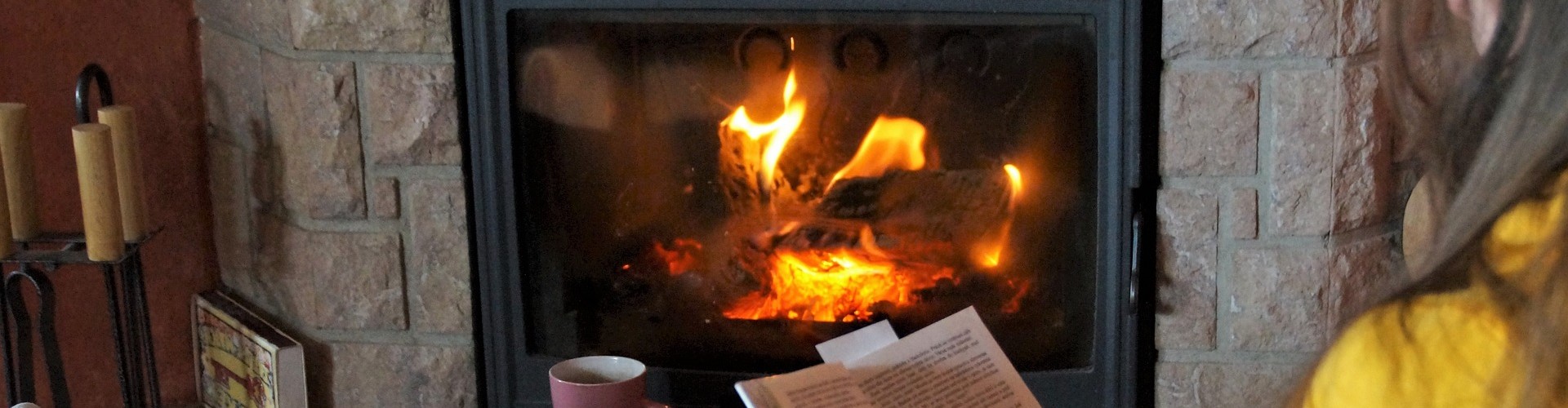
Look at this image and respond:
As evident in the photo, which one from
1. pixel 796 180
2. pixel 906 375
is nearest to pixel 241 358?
pixel 796 180

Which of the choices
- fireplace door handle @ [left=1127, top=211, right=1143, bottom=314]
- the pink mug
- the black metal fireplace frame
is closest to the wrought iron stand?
the black metal fireplace frame

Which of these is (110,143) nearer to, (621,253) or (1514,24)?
(621,253)

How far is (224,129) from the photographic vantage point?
1.79 metres

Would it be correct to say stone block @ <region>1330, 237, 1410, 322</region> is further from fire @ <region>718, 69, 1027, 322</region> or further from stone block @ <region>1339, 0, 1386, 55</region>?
fire @ <region>718, 69, 1027, 322</region>

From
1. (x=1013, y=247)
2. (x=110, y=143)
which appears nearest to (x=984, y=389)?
(x=1013, y=247)

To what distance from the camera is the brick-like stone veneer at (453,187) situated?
4.95ft

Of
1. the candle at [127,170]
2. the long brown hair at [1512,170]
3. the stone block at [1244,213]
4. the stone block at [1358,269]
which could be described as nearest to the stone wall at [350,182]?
the candle at [127,170]

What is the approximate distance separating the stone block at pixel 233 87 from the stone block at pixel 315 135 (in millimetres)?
34

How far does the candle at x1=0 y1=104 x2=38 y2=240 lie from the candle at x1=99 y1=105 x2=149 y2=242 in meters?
0.08

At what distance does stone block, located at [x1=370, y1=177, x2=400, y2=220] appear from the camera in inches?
65.3

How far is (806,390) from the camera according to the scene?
5.09 feet

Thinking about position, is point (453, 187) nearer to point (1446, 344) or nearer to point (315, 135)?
point (315, 135)

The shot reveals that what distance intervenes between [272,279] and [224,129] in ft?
0.65

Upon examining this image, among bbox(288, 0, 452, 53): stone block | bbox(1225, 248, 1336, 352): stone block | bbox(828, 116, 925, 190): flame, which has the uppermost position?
bbox(288, 0, 452, 53): stone block
